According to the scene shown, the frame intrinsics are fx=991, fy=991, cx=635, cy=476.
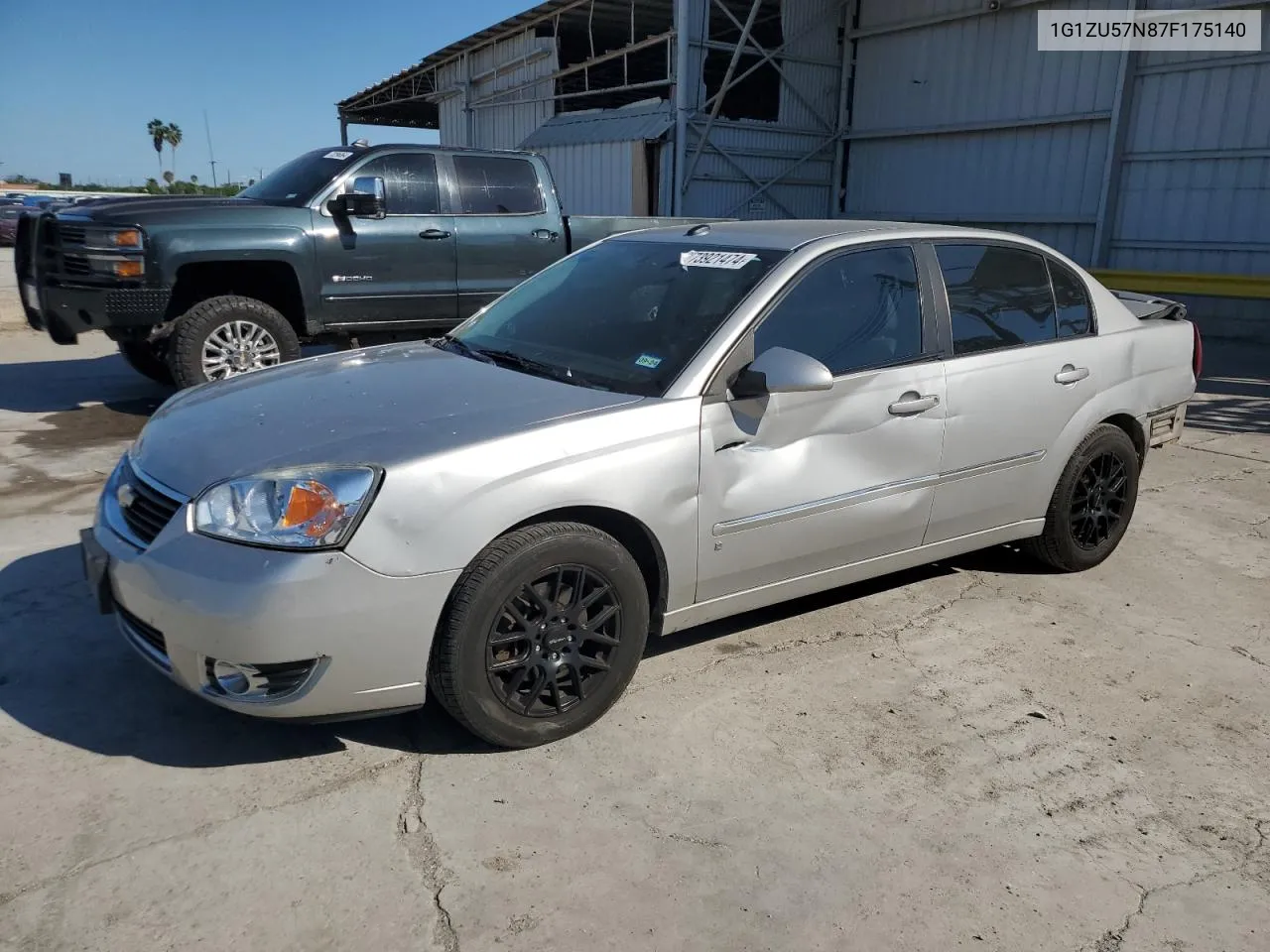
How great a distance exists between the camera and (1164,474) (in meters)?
6.64

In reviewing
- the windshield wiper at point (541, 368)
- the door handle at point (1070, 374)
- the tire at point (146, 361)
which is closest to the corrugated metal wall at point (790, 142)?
the tire at point (146, 361)

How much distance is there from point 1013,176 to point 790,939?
623 inches

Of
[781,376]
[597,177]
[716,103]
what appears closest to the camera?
[781,376]

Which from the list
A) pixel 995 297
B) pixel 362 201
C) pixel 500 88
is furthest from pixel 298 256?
pixel 500 88

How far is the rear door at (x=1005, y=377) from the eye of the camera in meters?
4.00

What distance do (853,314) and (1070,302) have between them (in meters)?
1.41

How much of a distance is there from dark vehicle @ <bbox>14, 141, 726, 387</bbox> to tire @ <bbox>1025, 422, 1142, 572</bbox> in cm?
517

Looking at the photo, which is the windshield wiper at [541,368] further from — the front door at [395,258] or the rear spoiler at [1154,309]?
the front door at [395,258]

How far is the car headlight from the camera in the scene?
2.69 meters

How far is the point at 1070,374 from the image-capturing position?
14.3 ft

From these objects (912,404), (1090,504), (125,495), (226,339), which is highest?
(912,404)

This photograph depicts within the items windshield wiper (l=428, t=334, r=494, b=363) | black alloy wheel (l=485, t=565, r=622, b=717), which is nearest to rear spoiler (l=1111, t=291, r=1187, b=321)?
windshield wiper (l=428, t=334, r=494, b=363)

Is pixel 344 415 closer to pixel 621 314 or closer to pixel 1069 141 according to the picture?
pixel 621 314

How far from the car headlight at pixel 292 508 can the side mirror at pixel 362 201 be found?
200 inches
